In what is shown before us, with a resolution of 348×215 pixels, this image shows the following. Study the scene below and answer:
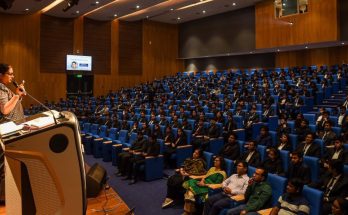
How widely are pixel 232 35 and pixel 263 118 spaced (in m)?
7.94

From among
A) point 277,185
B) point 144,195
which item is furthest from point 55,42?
point 277,185

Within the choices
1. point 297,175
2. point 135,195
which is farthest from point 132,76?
point 297,175

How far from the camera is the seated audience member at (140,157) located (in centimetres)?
538

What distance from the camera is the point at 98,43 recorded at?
1477 centimetres

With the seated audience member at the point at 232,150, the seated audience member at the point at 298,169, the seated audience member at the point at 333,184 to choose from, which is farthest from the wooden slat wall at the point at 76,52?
the seated audience member at the point at 333,184

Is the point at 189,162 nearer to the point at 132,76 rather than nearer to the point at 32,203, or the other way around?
the point at 32,203

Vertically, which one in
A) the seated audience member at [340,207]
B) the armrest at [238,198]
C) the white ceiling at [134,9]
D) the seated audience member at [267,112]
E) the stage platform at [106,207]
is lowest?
the armrest at [238,198]

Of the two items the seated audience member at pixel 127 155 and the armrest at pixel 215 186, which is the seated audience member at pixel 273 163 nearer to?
the armrest at pixel 215 186

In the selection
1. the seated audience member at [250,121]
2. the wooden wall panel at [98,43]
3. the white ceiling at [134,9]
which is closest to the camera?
the seated audience member at [250,121]

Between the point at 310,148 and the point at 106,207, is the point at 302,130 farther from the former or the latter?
the point at 106,207

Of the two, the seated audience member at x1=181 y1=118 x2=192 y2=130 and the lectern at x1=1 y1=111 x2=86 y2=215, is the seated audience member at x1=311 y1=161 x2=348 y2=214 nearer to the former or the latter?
the lectern at x1=1 y1=111 x2=86 y2=215

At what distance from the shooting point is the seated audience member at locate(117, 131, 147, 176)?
5633mm

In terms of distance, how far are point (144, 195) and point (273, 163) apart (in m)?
1.94

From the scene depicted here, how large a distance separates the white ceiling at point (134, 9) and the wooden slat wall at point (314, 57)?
8.94 ft
